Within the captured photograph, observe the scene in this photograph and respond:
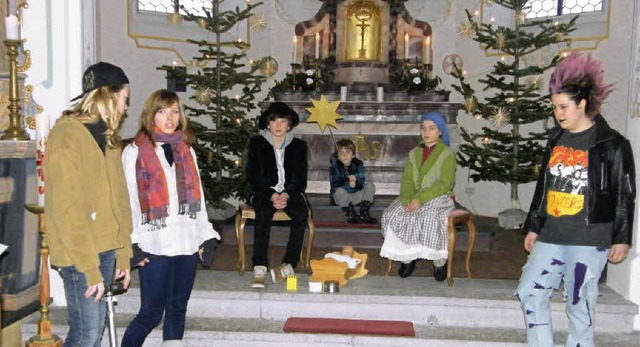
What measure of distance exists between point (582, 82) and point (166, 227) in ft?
8.12

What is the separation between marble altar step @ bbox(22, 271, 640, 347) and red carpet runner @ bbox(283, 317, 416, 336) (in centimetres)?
6

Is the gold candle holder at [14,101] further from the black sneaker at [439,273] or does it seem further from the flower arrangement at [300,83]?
the flower arrangement at [300,83]

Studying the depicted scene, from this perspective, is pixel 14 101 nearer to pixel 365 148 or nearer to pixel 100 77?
pixel 100 77

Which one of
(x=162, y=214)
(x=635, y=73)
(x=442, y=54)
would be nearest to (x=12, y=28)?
(x=162, y=214)

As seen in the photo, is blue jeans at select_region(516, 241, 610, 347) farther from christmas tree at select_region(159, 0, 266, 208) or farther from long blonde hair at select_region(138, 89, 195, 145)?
christmas tree at select_region(159, 0, 266, 208)

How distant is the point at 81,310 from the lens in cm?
284

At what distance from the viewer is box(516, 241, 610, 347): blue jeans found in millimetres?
3283

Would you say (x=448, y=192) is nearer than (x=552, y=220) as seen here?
No

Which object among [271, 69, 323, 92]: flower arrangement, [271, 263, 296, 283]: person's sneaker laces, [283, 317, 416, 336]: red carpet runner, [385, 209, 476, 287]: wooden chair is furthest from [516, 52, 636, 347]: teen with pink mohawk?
[271, 69, 323, 92]: flower arrangement

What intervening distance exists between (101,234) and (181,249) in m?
0.67

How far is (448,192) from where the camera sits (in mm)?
5227

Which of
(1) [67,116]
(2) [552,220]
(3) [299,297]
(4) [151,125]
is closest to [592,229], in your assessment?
(2) [552,220]

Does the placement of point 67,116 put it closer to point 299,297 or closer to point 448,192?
point 299,297

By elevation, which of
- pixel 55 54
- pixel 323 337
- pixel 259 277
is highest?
pixel 55 54
